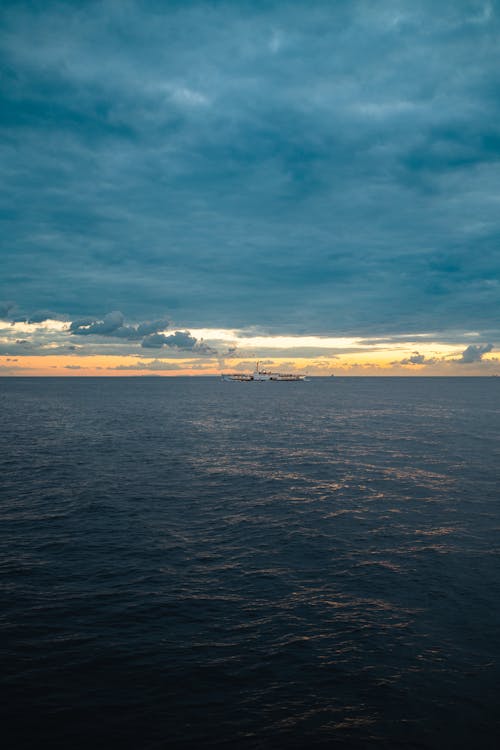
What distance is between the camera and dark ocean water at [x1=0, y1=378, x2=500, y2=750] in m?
14.2

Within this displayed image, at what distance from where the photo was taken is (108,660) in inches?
663

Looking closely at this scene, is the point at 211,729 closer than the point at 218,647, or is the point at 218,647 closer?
the point at 211,729

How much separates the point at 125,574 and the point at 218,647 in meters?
8.47

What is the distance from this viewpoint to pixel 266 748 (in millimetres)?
13156

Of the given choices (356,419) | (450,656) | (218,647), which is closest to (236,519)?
(218,647)

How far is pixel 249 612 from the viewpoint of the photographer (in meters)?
20.4

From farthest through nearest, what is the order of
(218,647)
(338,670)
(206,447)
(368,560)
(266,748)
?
(206,447) < (368,560) < (218,647) < (338,670) < (266,748)

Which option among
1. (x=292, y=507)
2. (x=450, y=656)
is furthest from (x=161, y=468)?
(x=450, y=656)

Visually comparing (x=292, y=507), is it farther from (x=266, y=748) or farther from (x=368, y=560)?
(x=266, y=748)

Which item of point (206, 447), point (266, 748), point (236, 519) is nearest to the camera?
point (266, 748)

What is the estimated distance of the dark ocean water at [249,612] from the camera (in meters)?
14.2

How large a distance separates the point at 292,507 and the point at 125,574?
1638cm

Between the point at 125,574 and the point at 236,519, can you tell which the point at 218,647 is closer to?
the point at 125,574

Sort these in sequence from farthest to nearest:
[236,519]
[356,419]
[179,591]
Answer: [356,419] < [236,519] < [179,591]
